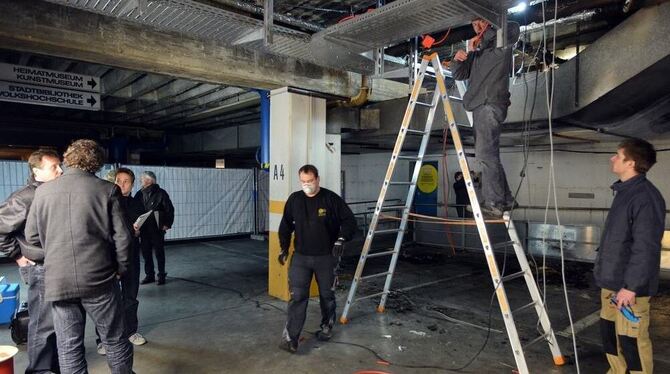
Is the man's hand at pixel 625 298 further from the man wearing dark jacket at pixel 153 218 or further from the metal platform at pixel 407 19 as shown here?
the man wearing dark jacket at pixel 153 218

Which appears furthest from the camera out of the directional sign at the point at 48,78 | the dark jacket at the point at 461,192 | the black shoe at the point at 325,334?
the dark jacket at the point at 461,192

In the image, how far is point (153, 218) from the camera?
18.0ft

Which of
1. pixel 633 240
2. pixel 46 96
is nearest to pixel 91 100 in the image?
pixel 46 96

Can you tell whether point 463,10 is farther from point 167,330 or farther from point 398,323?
point 167,330

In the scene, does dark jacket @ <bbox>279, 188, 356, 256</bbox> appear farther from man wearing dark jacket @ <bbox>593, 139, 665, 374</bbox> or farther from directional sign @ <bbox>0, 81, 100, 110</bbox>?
directional sign @ <bbox>0, 81, 100, 110</bbox>

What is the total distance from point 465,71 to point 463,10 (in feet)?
1.80

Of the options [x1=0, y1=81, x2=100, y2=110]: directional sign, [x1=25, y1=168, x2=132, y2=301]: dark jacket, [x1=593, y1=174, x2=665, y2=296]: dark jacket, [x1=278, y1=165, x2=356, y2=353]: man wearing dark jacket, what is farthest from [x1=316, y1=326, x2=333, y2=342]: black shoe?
[x1=0, y1=81, x2=100, y2=110]: directional sign

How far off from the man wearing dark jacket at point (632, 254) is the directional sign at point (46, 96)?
6497mm

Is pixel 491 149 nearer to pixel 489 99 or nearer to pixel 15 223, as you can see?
pixel 489 99

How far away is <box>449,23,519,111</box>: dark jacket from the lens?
298 cm

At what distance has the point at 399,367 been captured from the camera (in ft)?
10.3

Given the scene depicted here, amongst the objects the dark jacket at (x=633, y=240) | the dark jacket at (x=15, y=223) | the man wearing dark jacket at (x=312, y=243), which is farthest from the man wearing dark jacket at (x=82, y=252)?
the dark jacket at (x=633, y=240)

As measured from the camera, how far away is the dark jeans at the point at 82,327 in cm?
236

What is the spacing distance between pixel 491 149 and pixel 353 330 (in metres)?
2.15
